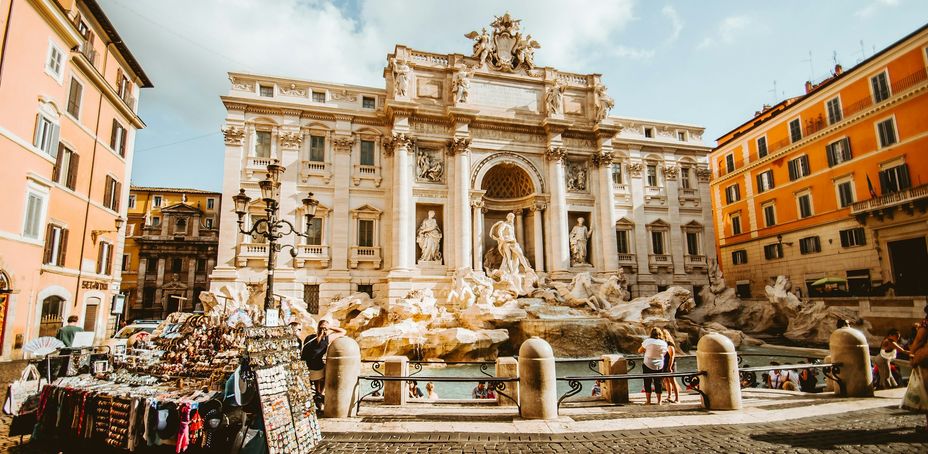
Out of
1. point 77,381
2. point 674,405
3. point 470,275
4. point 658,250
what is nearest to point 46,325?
point 77,381

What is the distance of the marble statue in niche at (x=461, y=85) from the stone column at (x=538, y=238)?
735 cm

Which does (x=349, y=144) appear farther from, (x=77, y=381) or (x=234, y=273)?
(x=77, y=381)

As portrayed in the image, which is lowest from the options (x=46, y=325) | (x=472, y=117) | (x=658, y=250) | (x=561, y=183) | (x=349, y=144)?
(x=46, y=325)

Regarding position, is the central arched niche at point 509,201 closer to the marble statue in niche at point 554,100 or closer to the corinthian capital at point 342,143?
the marble statue in niche at point 554,100

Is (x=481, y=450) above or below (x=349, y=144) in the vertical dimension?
below

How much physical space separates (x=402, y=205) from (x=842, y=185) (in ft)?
81.8

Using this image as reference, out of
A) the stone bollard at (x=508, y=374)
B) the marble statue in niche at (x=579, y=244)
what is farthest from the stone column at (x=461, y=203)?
the stone bollard at (x=508, y=374)

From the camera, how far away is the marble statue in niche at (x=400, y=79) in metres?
22.7

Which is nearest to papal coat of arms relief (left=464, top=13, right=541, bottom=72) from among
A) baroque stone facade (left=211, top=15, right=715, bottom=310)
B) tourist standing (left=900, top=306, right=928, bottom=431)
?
baroque stone facade (left=211, top=15, right=715, bottom=310)

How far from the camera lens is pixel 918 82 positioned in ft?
66.3

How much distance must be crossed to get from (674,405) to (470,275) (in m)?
13.9

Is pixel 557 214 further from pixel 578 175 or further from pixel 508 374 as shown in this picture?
pixel 508 374

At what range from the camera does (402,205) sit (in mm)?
22203

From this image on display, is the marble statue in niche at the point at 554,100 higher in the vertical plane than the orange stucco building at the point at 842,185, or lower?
higher
